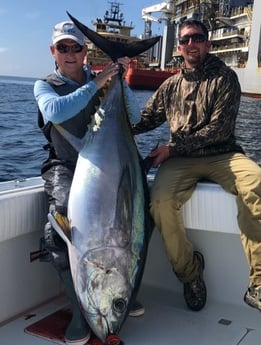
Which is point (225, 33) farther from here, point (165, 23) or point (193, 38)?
point (193, 38)

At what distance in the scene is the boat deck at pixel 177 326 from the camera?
8.49 ft

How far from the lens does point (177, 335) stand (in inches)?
104

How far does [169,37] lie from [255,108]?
2629 centimetres

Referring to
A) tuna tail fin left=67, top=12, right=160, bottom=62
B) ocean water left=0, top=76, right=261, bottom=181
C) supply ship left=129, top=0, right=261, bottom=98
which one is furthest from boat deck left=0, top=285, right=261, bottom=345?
supply ship left=129, top=0, right=261, bottom=98

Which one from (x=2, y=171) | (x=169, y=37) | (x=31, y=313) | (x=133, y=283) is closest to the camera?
(x=133, y=283)

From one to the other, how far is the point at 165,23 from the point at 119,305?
51.2 metres

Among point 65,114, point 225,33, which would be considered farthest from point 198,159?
point 225,33

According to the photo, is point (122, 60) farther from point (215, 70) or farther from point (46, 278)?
point (46, 278)

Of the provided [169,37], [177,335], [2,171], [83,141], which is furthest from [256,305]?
[169,37]

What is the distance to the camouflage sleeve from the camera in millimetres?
2793

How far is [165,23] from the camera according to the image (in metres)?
51.1

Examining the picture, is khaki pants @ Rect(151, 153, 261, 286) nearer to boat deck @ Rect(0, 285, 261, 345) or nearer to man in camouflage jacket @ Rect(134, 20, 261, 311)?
man in camouflage jacket @ Rect(134, 20, 261, 311)

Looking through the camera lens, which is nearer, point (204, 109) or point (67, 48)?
point (67, 48)

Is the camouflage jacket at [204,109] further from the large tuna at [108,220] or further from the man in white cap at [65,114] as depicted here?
the large tuna at [108,220]
